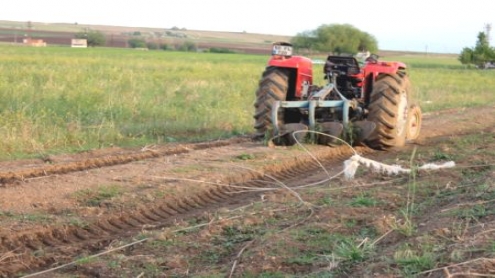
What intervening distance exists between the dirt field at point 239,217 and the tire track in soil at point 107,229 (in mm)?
13

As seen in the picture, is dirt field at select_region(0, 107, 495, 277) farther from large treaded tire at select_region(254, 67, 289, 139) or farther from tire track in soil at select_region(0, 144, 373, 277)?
large treaded tire at select_region(254, 67, 289, 139)

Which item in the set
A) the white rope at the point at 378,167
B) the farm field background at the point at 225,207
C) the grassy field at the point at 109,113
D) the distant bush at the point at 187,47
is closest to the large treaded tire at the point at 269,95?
the farm field background at the point at 225,207

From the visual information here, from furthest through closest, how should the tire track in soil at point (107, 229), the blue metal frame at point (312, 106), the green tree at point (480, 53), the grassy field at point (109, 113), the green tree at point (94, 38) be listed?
the green tree at point (94, 38) → the green tree at point (480, 53) → the grassy field at point (109, 113) → the blue metal frame at point (312, 106) → the tire track in soil at point (107, 229)

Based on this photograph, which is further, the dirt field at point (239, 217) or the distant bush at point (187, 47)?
the distant bush at point (187, 47)

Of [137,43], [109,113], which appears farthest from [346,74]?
[137,43]

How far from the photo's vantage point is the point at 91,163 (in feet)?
30.1

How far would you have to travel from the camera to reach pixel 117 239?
5.87 m

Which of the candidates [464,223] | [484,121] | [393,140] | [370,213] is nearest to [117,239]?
[370,213]

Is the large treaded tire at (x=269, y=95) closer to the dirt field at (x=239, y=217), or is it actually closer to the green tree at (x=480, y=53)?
the dirt field at (x=239, y=217)

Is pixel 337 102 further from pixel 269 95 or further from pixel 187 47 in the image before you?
pixel 187 47

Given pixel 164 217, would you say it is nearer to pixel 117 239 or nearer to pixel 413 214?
pixel 117 239

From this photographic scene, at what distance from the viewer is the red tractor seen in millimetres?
10805

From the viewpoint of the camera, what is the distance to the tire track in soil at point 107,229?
530cm

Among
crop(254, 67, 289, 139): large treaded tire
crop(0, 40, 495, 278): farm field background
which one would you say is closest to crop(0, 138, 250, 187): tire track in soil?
crop(0, 40, 495, 278): farm field background
